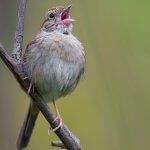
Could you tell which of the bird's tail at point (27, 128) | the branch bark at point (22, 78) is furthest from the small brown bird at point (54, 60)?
the branch bark at point (22, 78)

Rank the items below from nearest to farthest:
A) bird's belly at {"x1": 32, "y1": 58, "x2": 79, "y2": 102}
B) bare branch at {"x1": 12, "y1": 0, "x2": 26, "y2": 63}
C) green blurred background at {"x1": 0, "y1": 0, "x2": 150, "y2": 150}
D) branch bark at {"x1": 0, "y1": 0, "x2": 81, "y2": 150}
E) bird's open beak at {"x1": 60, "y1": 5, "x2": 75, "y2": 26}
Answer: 1. branch bark at {"x1": 0, "y1": 0, "x2": 81, "y2": 150}
2. bare branch at {"x1": 12, "y1": 0, "x2": 26, "y2": 63}
3. bird's belly at {"x1": 32, "y1": 58, "x2": 79, "y2": 102}
4. bird's open beak at {"x1": 60, "y1": 5, "x2": 75, "y2": 26}
5. green blurred background at {"x1": 0, "y1": 0, "x2": 150, "y2": 150}

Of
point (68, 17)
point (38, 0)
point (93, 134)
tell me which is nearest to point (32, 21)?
point (38, 0)

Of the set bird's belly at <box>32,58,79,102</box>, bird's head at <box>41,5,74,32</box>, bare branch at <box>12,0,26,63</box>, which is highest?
bare branch at <box>12,0,26,63</box>

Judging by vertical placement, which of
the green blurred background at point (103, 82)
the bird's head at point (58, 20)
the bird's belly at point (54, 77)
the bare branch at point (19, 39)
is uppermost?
the bare branch at point (19, 39)

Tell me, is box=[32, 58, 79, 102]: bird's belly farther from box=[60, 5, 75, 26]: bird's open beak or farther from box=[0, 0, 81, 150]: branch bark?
box=[0, 0, 81, 150]: branch bark

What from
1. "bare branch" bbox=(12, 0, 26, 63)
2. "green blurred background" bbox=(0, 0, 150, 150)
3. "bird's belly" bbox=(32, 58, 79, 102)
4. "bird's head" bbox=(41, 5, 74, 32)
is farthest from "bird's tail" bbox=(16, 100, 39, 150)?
"bare branch" bbox=(12, 0, 26, 63)

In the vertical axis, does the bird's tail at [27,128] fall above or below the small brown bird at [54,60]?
below

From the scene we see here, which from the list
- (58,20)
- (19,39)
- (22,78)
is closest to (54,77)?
(58,20)

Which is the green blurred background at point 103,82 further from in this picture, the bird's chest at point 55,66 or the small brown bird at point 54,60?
the bird's chest at point 55,66
